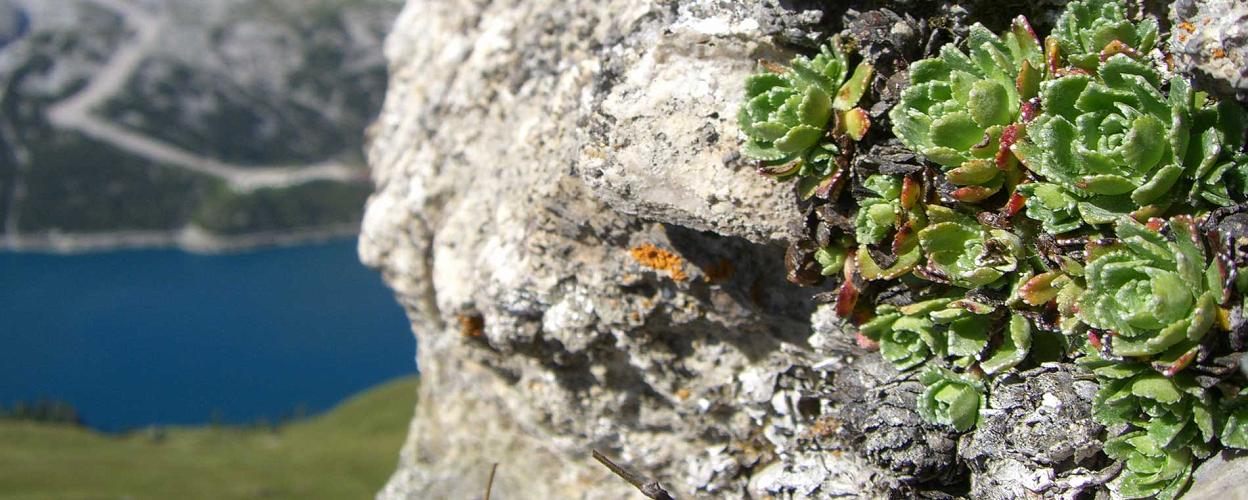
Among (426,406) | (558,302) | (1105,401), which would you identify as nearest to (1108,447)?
(1105,401)

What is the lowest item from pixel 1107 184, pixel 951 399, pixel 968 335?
pixel 951 399

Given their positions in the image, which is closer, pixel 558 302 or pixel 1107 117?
pixel 1107 117

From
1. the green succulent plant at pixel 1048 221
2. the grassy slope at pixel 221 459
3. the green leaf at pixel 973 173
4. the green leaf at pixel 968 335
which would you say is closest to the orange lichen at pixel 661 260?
the green succulent plant at pixel 1048 221

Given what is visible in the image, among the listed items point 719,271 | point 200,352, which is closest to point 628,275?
point 719,271

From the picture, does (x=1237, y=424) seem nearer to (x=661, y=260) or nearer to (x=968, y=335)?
(x=968, y=335)

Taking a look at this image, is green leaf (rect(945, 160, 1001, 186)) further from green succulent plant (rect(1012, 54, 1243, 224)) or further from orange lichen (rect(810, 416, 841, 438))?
orange lichen (rect(810, 416, 841, 438))

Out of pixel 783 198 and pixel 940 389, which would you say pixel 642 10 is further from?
pixel 940 389

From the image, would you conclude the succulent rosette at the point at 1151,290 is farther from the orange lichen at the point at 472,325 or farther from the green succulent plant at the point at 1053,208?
the orange lichen at the point at 472,325
